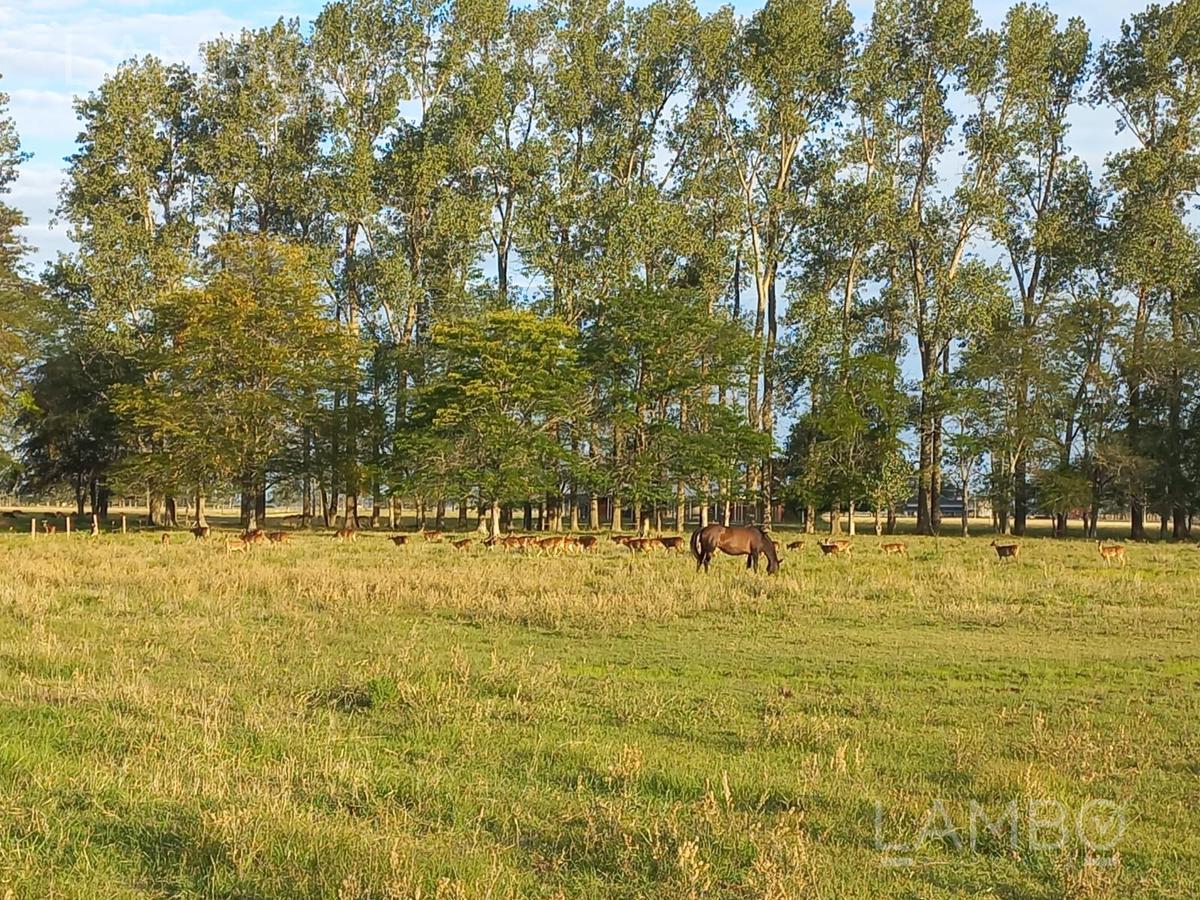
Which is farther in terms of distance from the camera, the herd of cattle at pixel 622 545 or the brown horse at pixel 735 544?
the herd of cattle at pixel 622 545

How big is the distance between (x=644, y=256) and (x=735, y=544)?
28613 mm

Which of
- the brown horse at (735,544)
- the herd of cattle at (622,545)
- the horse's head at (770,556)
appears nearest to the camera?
the horse's head at (770,556)

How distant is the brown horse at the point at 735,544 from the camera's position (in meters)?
21.9

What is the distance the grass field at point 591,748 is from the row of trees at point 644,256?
30.4 m

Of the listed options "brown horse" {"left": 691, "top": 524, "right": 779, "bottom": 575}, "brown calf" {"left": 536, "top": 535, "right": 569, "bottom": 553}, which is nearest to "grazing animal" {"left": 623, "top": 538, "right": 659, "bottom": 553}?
"brown calf" {"left": 536, "top": 535, "right": 569, "bottom": 553}

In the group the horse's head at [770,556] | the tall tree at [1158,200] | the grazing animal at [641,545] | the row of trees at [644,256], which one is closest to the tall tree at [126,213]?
the row of trees at [644,256]

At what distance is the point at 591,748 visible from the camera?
287 inches

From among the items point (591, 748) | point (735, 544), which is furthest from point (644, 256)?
point (591, 748)

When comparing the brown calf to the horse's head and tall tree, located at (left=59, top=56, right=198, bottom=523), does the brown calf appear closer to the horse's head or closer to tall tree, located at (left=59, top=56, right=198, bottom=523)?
the horse's head

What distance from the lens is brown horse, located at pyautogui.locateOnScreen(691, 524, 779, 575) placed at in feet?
71.7

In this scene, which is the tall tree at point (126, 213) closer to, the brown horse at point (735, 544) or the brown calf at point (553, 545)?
the brown calf at point (553, 545)

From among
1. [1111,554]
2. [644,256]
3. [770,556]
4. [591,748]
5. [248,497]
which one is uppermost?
[644,256]

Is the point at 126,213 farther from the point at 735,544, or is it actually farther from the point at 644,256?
the point at 735,544

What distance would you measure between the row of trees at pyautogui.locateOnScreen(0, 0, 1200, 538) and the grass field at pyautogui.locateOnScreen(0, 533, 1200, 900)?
3041 centimetres
